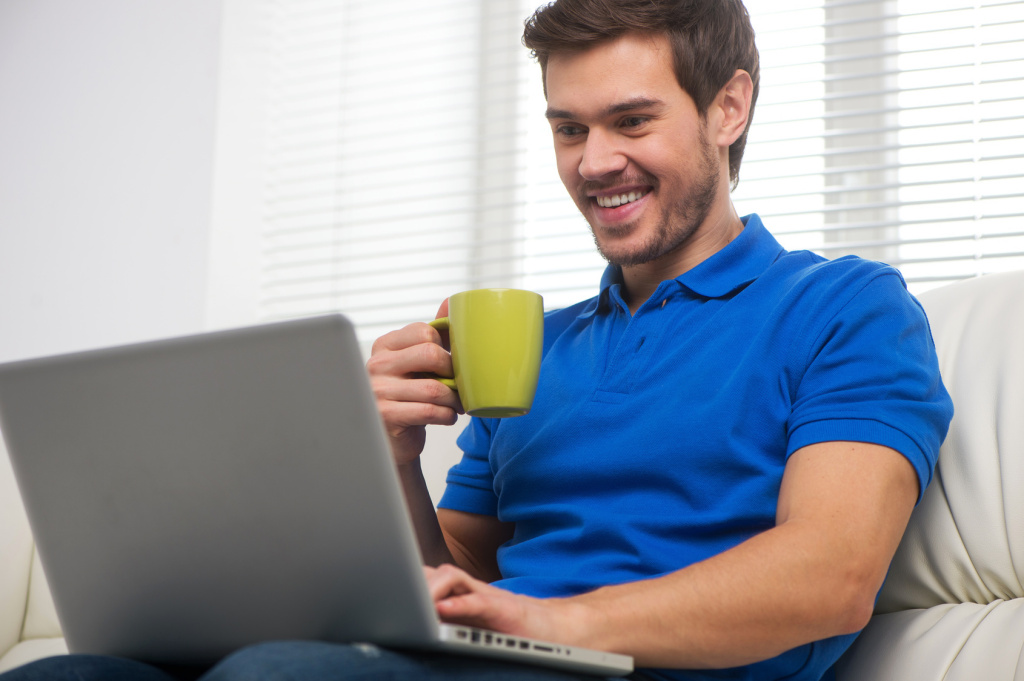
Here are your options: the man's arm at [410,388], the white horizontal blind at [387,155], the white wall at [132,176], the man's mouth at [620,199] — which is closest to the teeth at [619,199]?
the man's mouth at [620,199]

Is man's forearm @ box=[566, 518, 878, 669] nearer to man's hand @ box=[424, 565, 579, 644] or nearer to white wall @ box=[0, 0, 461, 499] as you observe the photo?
man's hand @ box=[424, 565, 579, 644]

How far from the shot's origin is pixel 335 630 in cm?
64

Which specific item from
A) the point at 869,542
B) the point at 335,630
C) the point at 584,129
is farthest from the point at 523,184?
the point at 335,630

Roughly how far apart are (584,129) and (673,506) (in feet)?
1.83

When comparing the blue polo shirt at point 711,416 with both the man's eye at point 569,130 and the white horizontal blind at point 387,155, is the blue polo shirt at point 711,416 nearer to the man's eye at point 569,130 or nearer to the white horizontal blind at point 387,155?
the man's eye at point 569,130

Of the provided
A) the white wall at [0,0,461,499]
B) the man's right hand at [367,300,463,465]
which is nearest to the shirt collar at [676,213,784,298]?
the man's right hand at [367,300,463,465]

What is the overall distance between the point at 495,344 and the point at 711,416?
0.25 meters

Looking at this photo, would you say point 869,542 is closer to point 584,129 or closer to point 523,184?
point 584,129

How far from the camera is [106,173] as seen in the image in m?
2.32

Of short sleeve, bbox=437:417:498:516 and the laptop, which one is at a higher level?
the laptop

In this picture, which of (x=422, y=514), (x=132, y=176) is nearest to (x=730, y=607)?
(x=422, y=514)

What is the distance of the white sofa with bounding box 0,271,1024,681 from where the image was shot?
0.93 metres

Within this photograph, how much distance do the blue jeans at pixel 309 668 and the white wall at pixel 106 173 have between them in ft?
5.22

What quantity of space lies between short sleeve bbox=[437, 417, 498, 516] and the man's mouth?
0.34 metres
